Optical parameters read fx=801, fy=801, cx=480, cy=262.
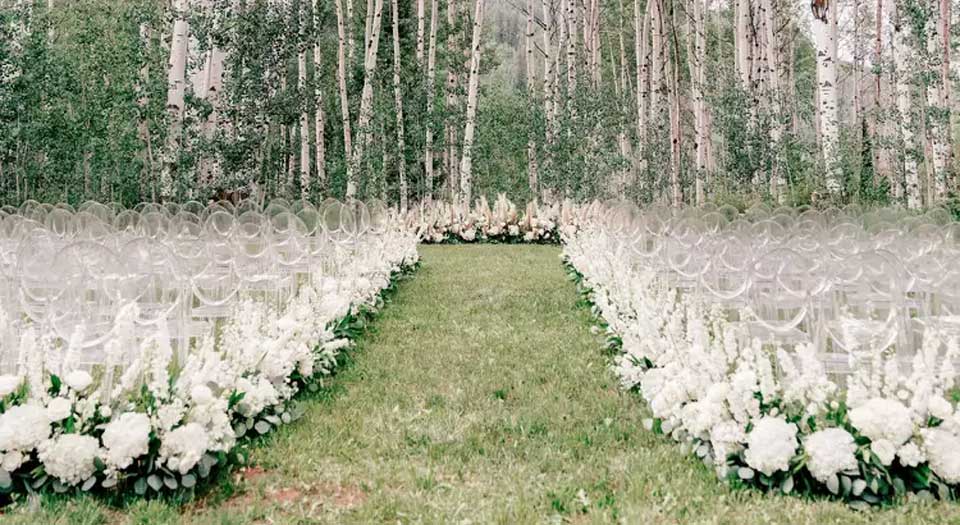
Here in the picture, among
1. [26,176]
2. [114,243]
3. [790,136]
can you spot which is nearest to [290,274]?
[114,243]

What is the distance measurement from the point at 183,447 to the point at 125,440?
23cm

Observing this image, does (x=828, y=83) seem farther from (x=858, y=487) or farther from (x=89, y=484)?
(x=89, y=484)

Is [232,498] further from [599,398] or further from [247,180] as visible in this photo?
→ [247,180]

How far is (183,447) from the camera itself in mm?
3398

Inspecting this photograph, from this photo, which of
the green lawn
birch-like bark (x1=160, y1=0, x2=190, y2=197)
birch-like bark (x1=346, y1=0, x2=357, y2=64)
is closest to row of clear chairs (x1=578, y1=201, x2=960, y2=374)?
the green lawn

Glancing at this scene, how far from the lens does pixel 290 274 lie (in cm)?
815

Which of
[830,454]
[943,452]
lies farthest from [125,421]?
[943,452]

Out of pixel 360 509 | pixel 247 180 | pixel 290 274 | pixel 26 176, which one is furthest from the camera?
pixel 26 176

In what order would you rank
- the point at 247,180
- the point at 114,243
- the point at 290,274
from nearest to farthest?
the point at 114,243, the point at 290,274, the point at 247,180

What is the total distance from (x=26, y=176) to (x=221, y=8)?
24.5 feet

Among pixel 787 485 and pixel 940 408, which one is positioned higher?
pixel 940 408

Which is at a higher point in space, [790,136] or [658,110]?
[658,110]

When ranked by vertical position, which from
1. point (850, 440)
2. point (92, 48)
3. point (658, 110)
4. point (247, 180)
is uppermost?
point (92, 48)

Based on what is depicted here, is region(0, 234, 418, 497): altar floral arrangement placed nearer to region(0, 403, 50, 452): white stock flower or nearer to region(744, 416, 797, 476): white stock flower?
region(0, 403, 50, 452): white stock flower
